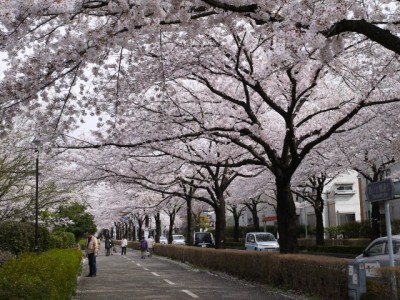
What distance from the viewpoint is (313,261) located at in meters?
9.75

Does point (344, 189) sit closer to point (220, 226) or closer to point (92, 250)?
point (220, 226)

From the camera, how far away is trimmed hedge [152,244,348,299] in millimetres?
8961

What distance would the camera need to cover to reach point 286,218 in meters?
13.2

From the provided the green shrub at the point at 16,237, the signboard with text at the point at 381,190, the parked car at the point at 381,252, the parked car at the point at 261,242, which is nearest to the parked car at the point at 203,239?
the parked car at the point at 261,242

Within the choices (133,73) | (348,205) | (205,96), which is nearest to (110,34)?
(133,73)

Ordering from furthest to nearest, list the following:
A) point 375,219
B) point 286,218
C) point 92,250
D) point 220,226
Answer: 1. point 375,219
2. point 220,226
3. point 92,250
4. point 286,218

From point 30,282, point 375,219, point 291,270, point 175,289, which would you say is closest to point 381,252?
point 291,270

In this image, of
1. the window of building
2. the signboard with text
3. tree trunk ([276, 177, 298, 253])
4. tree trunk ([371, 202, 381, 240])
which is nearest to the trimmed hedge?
tree trunk ([276, 177, 298, 253])

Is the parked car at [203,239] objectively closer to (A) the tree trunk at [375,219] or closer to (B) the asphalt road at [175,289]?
(A) the tree trunk at [375,219]

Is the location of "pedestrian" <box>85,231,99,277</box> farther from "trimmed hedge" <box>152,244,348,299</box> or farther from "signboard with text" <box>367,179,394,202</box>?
"signboard with text" <box>367,179,394,202</box>

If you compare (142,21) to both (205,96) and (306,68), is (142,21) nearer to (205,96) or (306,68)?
(306,68)

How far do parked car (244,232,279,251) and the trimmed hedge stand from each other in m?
8.23

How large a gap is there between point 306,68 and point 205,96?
13.7ft

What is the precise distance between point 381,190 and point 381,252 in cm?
384
